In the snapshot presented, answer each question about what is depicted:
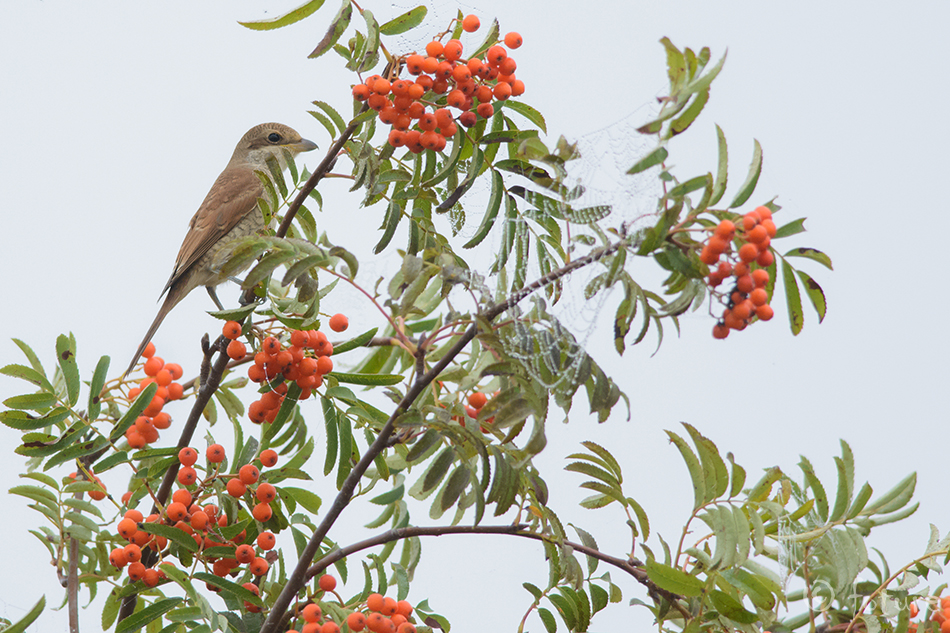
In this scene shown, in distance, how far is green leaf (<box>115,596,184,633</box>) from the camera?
1.61 m

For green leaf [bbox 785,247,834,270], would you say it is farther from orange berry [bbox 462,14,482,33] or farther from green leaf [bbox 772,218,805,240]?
orange berry [bbox 462,14,482,33]

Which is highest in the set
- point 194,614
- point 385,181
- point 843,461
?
point 385,181

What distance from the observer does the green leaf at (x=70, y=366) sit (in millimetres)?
1776

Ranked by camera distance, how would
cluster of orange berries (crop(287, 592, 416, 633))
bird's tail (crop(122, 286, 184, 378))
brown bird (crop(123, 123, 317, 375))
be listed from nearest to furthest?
cluster of orange berries (crop(287, 592, 416, 633)), bird's tail (crop(122, 286, 184, 378)), brown bird (crop(123, 123, 317, 375))

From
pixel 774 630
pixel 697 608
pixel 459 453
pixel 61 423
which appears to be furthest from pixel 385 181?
pixel 774 630

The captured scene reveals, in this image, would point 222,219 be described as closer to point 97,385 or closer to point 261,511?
point 97,385

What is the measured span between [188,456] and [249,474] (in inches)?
5.5

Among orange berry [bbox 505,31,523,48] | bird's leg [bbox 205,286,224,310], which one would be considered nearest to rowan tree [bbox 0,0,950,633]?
orange berry [bbox 505,31,523,48]

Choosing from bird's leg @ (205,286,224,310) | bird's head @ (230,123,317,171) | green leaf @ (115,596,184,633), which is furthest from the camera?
bird's head @ (230,123,317,171)

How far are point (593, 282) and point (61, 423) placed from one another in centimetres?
129

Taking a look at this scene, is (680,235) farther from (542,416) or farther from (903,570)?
(903,570)

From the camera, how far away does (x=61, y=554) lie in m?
1.88

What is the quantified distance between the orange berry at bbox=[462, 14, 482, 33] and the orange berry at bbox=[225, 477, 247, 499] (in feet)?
3.61

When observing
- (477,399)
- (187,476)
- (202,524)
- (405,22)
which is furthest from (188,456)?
(405,22)
